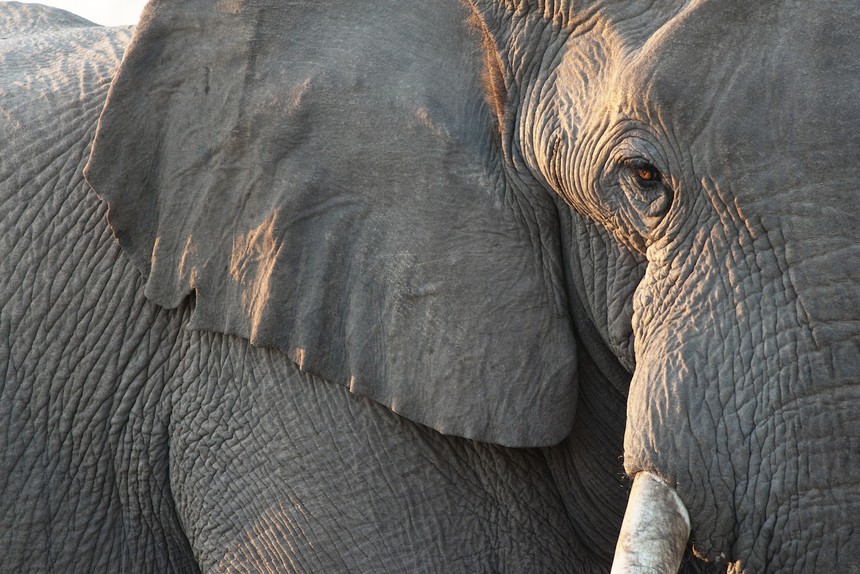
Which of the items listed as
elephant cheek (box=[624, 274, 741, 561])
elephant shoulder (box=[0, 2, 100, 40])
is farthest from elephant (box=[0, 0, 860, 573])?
elephant shoulder (box=[0, 2, 100, 40])

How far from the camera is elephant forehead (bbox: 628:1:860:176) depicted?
9.49 feet

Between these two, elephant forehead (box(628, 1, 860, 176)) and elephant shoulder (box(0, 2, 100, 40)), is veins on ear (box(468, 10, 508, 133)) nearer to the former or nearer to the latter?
elephant forehead (box(628, 1, 860, 176))

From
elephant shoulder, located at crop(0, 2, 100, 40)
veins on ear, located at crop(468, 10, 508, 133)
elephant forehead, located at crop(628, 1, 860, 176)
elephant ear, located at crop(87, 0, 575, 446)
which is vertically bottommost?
elephant shoulder, located at crop(0, 2, 100, 40)

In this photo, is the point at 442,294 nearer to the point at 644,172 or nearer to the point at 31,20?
the point at 644,172

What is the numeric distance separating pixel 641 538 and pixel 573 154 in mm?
993

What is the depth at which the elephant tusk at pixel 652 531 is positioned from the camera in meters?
2.94

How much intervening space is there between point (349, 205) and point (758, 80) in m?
1.22

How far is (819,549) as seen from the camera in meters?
2.99

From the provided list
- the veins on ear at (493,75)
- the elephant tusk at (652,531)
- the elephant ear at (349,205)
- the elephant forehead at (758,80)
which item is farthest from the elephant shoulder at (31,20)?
the elephant tusk at (652,531)

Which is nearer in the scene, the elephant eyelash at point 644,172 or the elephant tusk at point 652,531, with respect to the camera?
the elephant tusk at point 652,531

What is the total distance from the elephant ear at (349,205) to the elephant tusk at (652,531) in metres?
0.54

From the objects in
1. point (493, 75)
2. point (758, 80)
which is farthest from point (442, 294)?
point (758, 80)

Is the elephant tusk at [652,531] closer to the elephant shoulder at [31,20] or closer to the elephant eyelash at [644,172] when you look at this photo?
the elephant eyelash at [644,172]

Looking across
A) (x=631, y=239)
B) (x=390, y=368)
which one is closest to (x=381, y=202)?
(x=390, y=368)
